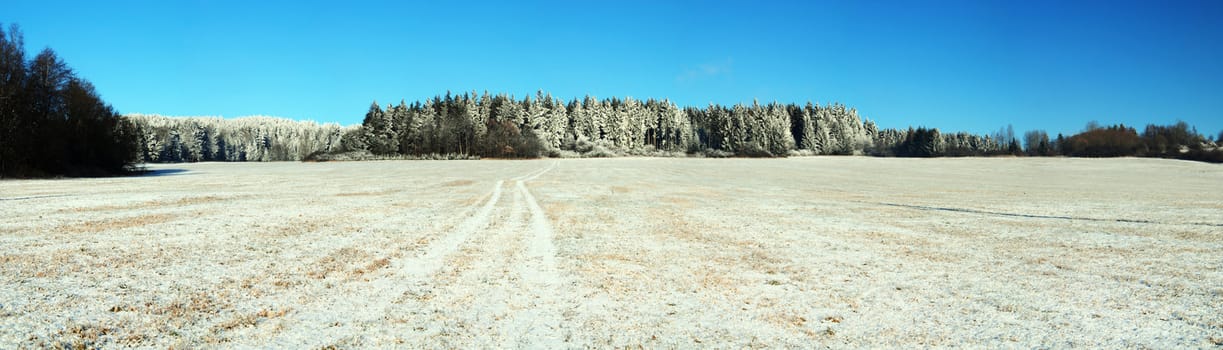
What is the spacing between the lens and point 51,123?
106 ft

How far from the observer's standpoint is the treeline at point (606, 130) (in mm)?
102188

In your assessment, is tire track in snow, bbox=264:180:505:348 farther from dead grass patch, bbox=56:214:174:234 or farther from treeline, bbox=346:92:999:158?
treeline, bbox=346:92:999:158

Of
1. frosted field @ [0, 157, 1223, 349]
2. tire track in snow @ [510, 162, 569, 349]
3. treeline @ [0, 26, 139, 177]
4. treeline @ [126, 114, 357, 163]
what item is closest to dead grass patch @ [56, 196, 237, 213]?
frosted field @ [0, 157, 1223, 349]

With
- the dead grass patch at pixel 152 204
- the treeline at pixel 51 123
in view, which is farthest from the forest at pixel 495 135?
the dead grass patch at pixel 152 204

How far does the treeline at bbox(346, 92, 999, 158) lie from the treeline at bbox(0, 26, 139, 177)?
60.4m

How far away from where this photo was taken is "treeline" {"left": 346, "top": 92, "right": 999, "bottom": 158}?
10219 cm

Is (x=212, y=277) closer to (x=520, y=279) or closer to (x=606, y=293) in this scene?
(x=520, y=279)

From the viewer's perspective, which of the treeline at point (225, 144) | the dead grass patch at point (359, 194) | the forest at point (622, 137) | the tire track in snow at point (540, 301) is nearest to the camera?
the tire track in snow at point (540, 301)

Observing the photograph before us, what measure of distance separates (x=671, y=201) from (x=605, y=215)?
4.12m

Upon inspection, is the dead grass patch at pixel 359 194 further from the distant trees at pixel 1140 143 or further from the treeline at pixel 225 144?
the treeline at pixel 225 144

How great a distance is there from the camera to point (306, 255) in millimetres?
7066

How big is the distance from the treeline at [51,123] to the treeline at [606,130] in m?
60.4

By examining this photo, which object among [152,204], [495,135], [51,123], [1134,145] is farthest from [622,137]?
[152,204]

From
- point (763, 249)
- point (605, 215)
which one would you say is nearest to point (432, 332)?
point (763, 249)
